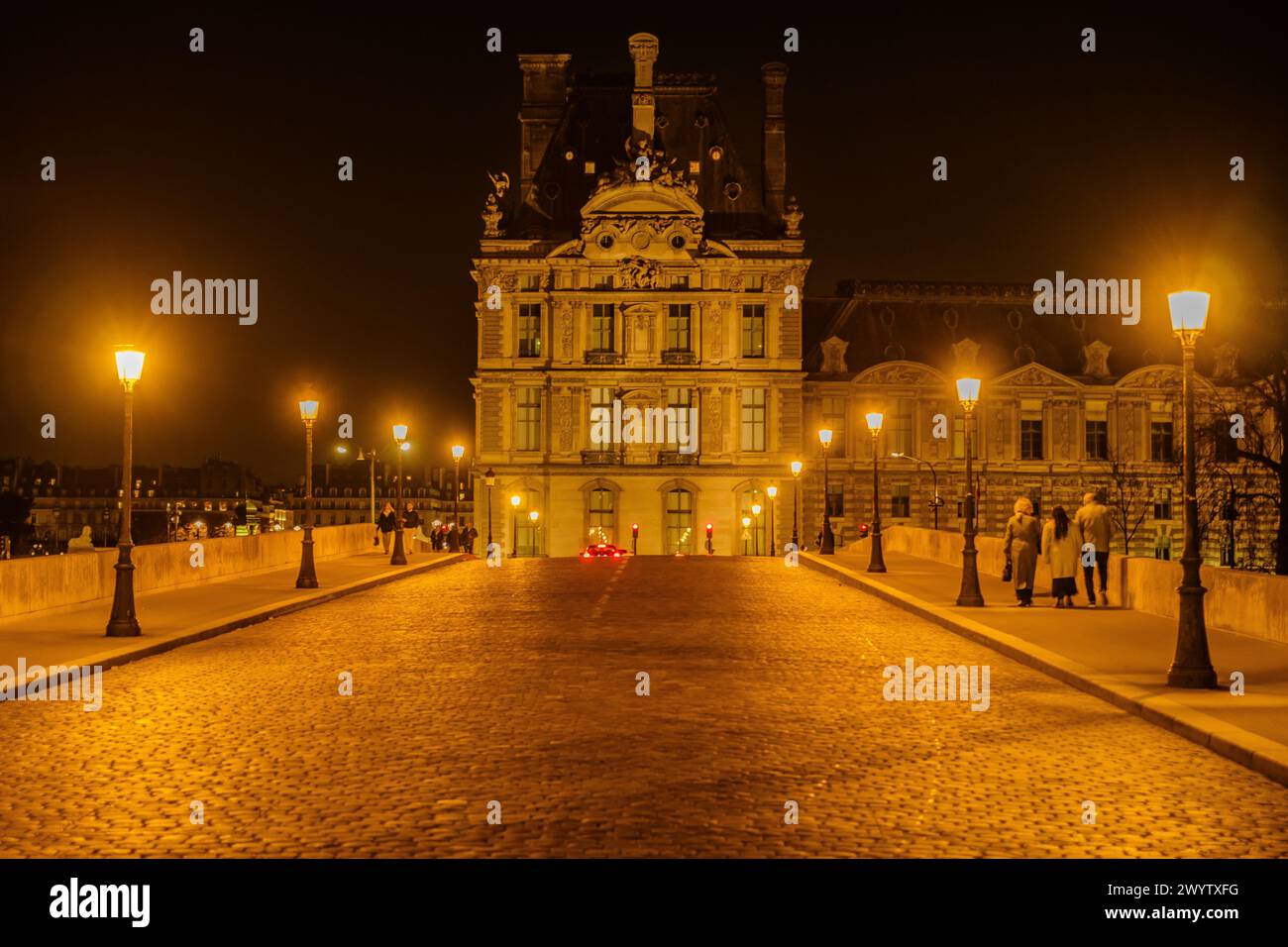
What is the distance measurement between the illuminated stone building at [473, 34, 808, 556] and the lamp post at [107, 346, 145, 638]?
4965 cm

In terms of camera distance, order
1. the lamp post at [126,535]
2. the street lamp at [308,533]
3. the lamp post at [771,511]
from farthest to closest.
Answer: the lamp post at [771,511]
the street lamp at [308,533]
the lamp post at [126,535]

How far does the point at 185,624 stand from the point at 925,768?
41.2 ft

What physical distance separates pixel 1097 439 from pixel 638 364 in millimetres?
24005

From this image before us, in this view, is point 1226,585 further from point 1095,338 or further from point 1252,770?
point 1095,338

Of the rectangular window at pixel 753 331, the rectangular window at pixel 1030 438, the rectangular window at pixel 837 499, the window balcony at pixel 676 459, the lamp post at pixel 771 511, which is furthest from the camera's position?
the rectangular window at pixel 1030 438

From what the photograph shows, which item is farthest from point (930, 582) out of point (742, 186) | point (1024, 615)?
point (742, 186)

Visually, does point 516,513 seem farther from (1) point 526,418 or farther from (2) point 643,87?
(2) point 643,87

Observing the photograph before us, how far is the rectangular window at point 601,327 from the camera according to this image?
70375 millimetres

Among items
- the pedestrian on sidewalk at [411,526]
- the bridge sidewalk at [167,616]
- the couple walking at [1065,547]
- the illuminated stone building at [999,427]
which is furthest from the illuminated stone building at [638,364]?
the couple walking at [1065,547]

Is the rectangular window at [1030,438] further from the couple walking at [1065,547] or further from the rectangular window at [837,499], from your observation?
the couple walking at [1065,547]

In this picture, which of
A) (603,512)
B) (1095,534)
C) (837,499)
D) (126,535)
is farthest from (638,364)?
(126,535)

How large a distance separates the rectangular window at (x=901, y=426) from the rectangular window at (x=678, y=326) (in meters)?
11.5

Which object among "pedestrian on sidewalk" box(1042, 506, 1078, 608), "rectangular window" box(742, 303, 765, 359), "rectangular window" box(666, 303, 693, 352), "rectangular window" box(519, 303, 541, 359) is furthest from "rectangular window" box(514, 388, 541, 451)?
"pedestrian on sidewalk" box(1042, 506, 1078, 608)
